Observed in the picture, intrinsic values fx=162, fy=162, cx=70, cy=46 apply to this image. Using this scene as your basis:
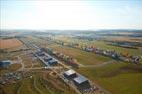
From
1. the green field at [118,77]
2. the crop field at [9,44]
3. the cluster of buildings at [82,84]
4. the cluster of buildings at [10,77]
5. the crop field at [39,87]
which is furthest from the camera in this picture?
the crop field at [9,44]

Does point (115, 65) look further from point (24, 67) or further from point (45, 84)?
point (24, 67)

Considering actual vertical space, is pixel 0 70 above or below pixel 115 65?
below

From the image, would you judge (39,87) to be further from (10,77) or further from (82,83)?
(10,77)

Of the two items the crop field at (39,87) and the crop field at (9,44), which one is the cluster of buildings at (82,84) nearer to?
the crop field at (39,87)

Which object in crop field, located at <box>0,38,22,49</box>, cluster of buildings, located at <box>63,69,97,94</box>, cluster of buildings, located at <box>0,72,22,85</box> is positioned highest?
cluster of buildings, located at <box>63,69,97,94</box>

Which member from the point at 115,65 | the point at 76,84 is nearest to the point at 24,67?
the point at 76,84

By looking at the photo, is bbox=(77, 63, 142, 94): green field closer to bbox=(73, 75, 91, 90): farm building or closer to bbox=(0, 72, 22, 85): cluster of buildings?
bbox=(73, 75, 91, 90): farm building

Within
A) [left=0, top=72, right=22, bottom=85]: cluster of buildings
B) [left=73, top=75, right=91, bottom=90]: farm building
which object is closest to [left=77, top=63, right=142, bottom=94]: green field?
[left=73, top=75, right=91, bottom=90]: farm building

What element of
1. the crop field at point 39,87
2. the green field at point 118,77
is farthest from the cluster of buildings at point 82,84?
the green field at point 118,77

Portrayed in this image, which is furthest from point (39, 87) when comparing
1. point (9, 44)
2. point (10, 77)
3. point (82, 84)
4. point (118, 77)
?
point (9, 44)
